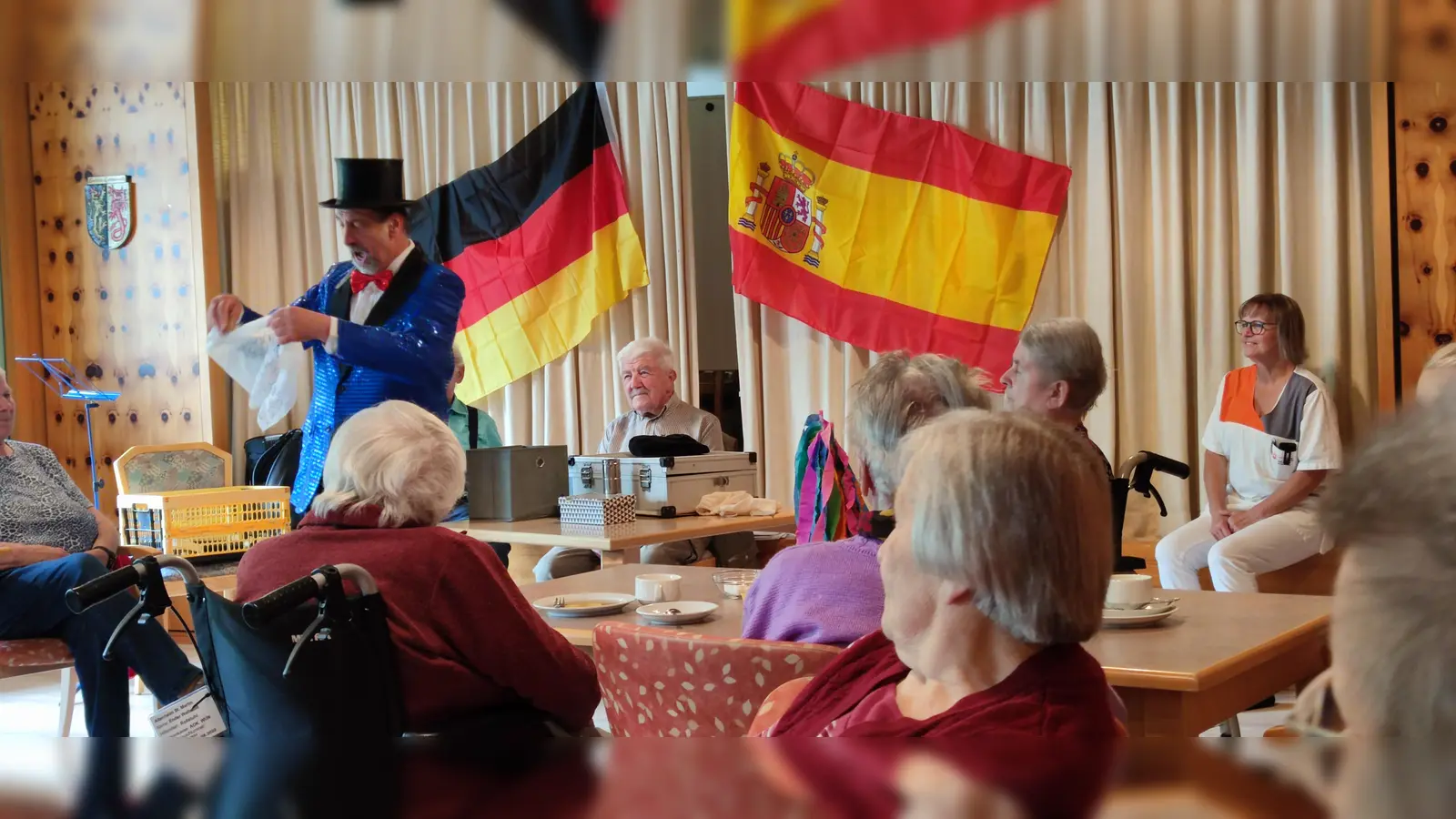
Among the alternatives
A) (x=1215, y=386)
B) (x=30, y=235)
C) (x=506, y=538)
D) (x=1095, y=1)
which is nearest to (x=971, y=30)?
(x=1095, y=1)

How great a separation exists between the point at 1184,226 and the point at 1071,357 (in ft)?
7.58

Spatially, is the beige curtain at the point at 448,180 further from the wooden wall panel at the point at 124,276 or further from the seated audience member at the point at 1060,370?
the seated audience member at the point at 1060,370

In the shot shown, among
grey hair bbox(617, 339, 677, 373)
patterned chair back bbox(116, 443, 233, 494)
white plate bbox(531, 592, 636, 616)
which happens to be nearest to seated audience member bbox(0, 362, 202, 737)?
patterned chair back bbox(116, 443, 233, 494)

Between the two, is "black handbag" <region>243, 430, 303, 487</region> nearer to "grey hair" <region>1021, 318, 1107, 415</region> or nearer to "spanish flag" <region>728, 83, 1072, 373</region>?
"spanish flag" <region>728, 83, 1072, 373</region>

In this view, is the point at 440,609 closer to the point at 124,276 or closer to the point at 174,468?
the point at 174,468

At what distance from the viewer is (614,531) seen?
384 cm

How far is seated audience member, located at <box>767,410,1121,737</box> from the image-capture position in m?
1.30

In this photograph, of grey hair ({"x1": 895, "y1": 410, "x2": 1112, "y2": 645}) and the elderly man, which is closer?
grey hair ({"x1": 895, "y1": 410, "x2": 1112, "y2": 645})

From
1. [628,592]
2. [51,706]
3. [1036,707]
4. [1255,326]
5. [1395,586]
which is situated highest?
[1255,326]

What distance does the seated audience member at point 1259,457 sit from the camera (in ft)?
13.6

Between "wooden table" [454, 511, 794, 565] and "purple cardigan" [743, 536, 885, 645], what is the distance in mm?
1692

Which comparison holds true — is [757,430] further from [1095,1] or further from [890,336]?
[1095,1]

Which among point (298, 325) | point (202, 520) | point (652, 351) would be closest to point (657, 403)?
point (652, 351)

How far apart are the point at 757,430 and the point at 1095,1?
607 centimetres
